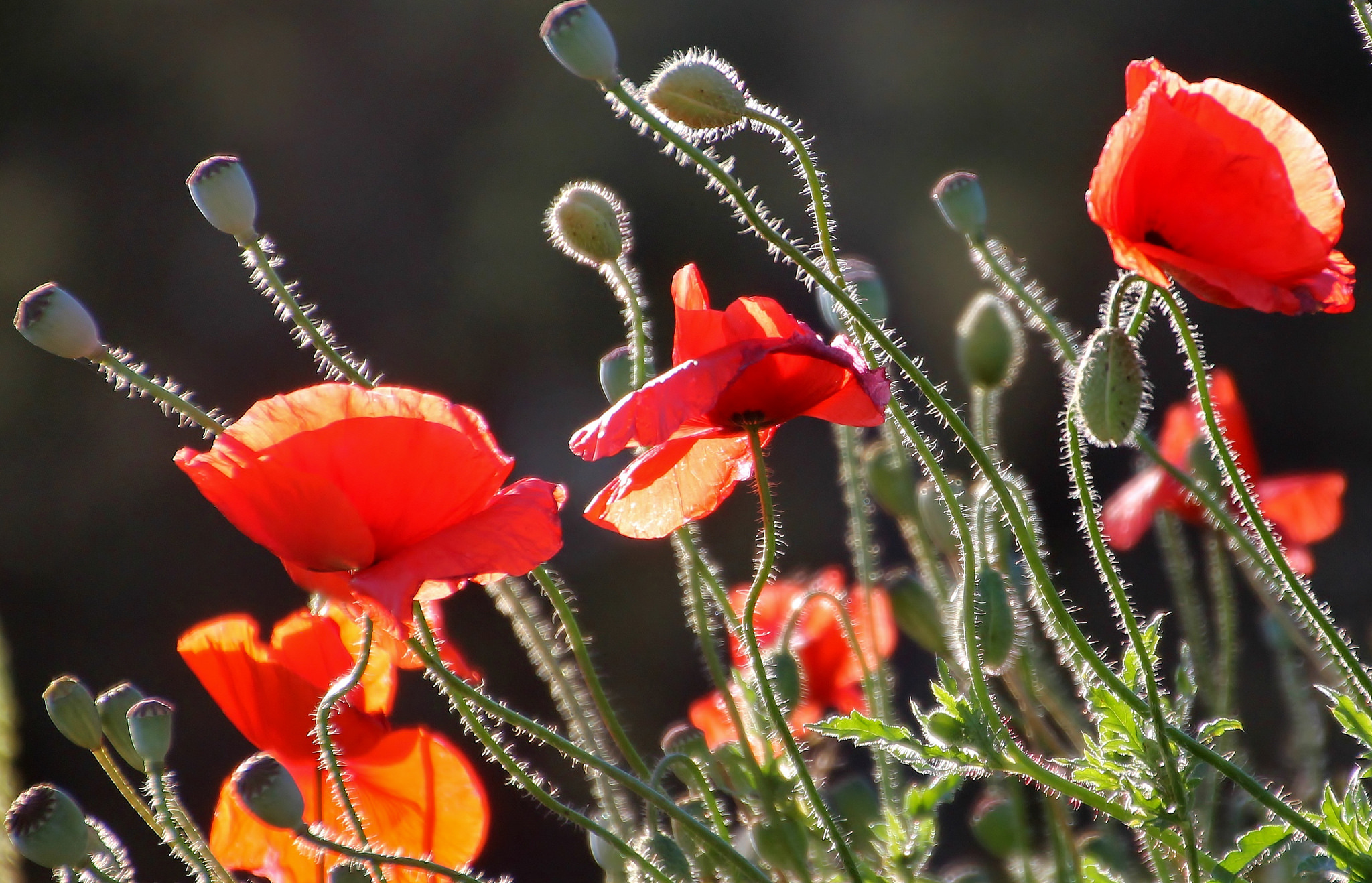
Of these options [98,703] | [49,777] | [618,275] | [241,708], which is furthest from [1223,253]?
[49,777]

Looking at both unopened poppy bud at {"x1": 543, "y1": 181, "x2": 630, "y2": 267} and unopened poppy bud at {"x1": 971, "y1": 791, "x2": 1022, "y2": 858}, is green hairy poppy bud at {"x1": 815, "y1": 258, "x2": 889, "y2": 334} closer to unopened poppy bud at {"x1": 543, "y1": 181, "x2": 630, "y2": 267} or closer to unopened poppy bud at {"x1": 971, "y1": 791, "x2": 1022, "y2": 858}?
unopened poppy bud at {"x1": 543, "y1": 181, "x2": 630, "y2": 267}

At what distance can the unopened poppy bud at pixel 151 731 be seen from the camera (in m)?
0.73

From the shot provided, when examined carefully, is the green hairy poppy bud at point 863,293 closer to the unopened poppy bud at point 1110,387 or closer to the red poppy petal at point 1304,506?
the unopened poppy bud at point 1110,387

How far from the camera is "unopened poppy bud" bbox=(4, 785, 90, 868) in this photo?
669 mm

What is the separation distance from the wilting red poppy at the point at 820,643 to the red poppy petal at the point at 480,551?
1.50 feet

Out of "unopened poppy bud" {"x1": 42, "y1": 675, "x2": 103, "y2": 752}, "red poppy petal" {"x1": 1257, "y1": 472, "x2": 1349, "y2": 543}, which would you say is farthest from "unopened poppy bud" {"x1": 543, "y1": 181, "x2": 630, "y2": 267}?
"red poppy petal" {"x1": 1257, "y1": 472, "x2": 1349, "y2": 543}

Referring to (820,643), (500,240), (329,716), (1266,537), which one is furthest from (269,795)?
(500,240)

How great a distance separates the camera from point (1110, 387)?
673 millimetres

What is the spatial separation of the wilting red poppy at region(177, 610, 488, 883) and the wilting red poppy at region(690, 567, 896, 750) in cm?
33

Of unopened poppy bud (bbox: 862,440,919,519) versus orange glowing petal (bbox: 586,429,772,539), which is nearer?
orange glowing petal (bbox: 586,429,772,539)

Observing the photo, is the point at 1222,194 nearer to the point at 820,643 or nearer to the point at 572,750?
the point at 572,750

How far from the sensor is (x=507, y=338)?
2.65 meters

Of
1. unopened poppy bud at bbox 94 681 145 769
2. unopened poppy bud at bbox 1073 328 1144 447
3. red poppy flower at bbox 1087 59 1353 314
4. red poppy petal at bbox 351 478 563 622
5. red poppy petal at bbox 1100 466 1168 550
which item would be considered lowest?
red poppy petal at bbox 1100 466 1168 550

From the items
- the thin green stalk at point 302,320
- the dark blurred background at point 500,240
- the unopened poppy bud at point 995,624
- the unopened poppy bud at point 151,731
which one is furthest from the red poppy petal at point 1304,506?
the dark blurred background at point 500,240
